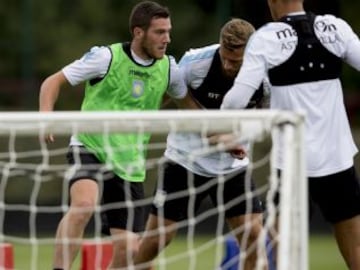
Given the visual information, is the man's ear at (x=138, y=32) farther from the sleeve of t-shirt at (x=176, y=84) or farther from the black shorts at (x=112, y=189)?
the black shorts at (x=112, y=189)

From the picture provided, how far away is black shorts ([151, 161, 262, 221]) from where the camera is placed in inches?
336

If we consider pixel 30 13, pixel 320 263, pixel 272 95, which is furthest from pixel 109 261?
pixel 30 13

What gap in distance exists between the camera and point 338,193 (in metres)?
→ 7.64

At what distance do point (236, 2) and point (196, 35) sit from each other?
0.92 metres

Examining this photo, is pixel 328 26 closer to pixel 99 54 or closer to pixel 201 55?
pixel 201 55

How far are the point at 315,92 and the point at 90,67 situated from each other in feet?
4.66

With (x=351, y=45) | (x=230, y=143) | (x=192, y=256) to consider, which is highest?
(x=351, y=45)

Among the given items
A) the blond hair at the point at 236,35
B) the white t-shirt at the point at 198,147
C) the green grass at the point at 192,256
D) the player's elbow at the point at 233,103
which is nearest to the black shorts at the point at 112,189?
the white t-shirt at the point at 198,147

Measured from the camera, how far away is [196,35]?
735 inches

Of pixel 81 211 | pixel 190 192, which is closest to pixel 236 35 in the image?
pixel 190 192

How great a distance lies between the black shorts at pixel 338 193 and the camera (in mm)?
Answer: 7617

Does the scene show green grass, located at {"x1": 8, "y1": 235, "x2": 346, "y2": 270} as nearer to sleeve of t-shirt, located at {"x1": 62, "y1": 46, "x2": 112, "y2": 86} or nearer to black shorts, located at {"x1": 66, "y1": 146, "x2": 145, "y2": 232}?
black shorts, located at {"x1": 66, "y1": 146, "x2": 145, "y2": 232}

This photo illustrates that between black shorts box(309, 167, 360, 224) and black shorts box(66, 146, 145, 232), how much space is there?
1.19 meters

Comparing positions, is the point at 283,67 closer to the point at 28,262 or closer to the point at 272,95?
the point at 272,95
